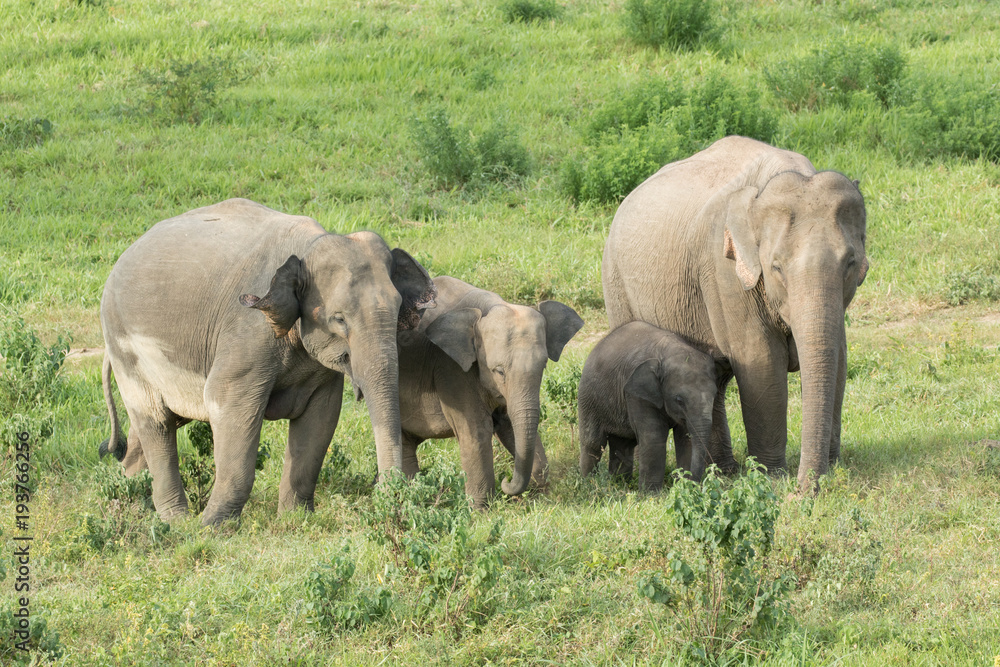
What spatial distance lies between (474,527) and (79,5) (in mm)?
15621

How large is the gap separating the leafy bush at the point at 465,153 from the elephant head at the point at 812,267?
303 inches

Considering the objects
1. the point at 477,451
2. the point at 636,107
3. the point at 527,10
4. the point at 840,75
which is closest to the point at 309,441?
the point at 477,451

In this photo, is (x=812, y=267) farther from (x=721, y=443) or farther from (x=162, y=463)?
(x=162, y=463)

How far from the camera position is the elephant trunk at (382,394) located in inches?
216

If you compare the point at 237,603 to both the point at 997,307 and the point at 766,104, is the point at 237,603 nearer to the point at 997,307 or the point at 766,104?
the point at 997,307

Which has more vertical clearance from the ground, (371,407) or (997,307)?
(371,407)

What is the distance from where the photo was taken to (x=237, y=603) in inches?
190

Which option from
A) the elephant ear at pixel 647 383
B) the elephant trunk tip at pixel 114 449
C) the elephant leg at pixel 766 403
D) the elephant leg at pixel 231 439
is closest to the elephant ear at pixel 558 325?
the elephant ear at pixel 647 383

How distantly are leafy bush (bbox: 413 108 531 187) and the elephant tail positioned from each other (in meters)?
6.62

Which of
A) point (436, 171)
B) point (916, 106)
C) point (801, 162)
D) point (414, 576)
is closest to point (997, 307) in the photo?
point (916, 106)

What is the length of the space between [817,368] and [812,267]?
1.58ft

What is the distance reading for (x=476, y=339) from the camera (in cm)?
612

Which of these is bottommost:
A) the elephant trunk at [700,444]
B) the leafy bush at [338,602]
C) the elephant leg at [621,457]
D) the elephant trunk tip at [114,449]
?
the elephant leg at [621,457]

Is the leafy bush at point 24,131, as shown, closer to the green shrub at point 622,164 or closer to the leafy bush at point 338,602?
the green shrub at point 622,164
